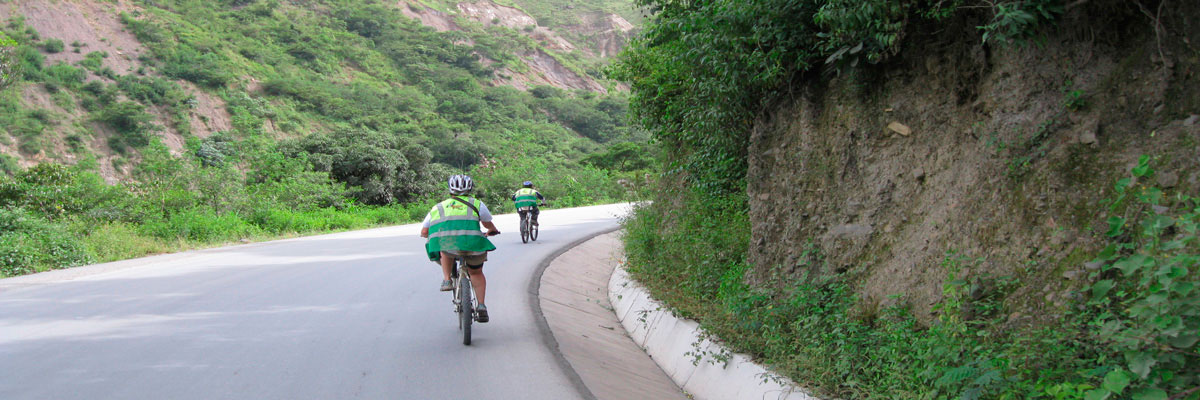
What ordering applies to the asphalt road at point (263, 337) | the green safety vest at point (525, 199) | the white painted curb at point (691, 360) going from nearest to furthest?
the white painted curb at point (691, 360)
the asphalt road at point (263, 337)
the green safety vest at point (525, 199)

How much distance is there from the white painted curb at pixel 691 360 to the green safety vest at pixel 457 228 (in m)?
1.99

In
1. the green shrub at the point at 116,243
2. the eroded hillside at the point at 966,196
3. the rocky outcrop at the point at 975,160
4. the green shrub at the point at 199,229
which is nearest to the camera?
the eroded hillside at the point at 966,196

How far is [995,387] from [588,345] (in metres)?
4.77

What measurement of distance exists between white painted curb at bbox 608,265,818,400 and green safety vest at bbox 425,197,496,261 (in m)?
1.99

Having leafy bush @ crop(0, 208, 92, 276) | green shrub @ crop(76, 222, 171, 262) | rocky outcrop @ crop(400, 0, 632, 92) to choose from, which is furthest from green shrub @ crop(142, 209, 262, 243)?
rocky outcrop @ crop(400, 0, 632, 92)

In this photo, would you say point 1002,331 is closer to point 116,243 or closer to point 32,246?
point 32,246

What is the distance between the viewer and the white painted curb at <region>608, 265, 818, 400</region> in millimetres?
5613

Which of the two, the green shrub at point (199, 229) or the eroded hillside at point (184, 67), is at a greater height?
the eroded hillside at point (184, 67)

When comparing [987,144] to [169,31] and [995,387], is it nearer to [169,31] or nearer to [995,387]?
[995,387]

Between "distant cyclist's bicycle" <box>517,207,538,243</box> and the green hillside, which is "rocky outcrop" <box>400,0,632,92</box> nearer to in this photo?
the green hillside

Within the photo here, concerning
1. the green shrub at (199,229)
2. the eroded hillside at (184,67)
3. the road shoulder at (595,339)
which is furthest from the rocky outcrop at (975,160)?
the eroded hillside at (184,67)

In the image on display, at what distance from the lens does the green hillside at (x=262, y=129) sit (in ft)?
63.5

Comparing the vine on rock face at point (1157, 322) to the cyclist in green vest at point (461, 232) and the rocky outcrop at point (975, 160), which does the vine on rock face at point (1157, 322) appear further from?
the cyclist in green vest at point (461, 232)

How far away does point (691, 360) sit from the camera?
22.8 ft
